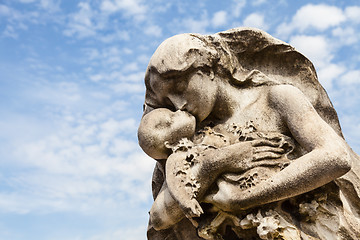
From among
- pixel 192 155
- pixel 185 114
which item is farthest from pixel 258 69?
pixel 192 155

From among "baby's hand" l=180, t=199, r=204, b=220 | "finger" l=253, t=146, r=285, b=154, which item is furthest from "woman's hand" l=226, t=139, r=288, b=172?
"baby's hand" l=180, t=199, r=204, b=220

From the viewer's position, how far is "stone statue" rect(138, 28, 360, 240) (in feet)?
13.4

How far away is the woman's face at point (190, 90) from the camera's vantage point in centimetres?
469

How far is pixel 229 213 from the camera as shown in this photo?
4316mm

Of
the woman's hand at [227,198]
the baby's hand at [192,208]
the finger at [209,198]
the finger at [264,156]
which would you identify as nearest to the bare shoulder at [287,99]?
the finger at [264,156]

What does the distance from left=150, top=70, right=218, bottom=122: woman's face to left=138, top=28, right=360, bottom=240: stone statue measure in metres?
0.01

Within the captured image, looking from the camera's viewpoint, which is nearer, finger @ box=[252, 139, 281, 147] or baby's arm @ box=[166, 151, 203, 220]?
baby's arm @ box=[166, 151, 203, 220]

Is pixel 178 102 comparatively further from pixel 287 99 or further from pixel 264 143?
pixel 287 99

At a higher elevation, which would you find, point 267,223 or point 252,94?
point 252,94

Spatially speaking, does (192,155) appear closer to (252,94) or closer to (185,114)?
(185,114)

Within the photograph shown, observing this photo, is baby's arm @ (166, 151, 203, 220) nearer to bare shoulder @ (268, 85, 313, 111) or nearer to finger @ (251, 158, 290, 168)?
finger @ (251, 158, 290, 168)

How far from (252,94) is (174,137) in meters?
0.99

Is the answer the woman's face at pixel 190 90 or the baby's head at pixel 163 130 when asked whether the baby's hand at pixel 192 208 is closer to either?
the baby's head at pixel 163 130

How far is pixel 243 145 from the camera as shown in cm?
434
